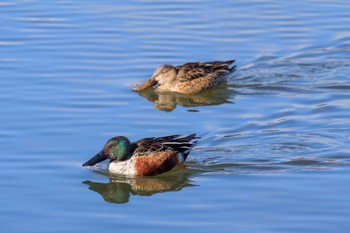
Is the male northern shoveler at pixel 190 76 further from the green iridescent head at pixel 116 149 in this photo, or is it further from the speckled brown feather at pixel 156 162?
the green iridescent head at pixel 116 149

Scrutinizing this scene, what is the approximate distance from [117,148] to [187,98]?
3.96 metres

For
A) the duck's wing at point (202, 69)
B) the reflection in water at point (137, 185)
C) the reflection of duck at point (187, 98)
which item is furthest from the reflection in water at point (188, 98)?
the reflection in water at point (137, 185)

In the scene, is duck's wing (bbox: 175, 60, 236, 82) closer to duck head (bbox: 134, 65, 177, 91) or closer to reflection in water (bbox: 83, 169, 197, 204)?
duck head (bbox: 134, 65, 177, 91)

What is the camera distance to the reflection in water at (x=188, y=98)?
15469mm

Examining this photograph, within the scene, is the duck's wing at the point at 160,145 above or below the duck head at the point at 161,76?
below

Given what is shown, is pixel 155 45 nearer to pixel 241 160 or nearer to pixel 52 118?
pixel 52 118

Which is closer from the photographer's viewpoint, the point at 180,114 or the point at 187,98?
the point at 180,114

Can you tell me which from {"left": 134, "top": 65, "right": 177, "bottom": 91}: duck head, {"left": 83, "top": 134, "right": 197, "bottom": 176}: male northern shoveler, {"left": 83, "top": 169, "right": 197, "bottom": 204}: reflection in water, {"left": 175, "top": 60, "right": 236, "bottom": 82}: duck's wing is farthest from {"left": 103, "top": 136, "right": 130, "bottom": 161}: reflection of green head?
{"left": 175, "top": 60, "right": 236, "bottom": 82}: duck's wing

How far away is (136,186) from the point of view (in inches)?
472

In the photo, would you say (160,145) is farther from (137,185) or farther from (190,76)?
(190,76)

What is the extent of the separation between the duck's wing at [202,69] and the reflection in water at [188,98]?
264 mm

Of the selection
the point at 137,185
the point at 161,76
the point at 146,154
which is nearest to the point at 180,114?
the point at 161,76

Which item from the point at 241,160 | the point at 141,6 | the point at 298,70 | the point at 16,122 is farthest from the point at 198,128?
the point at 141,6

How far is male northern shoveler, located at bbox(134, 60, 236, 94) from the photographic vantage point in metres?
16.0
